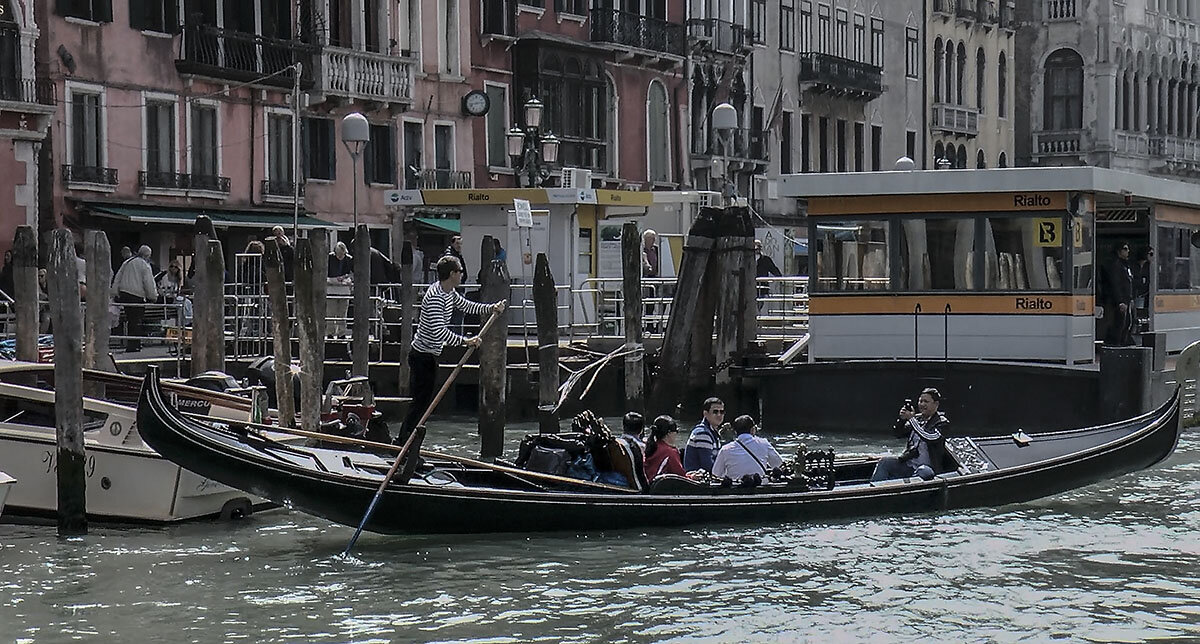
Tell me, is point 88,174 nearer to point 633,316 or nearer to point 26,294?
point 26,294

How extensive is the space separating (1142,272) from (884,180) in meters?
3.32

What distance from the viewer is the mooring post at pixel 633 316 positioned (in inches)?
789

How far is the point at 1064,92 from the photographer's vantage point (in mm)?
52719

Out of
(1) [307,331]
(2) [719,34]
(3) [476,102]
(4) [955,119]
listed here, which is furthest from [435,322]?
(4) [955,119]

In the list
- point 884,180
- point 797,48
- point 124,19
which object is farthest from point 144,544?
point 797,48

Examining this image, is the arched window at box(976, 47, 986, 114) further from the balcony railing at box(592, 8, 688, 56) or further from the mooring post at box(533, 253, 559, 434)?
the mooring post at box(533, 253, 559, 434)

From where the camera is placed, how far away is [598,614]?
11250mm

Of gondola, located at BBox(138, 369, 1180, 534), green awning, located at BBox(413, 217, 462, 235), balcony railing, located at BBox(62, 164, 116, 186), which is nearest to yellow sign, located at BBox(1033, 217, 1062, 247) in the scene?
gondola, located at BBox(138, 369, 1180, 534)

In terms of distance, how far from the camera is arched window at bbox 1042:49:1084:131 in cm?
5238

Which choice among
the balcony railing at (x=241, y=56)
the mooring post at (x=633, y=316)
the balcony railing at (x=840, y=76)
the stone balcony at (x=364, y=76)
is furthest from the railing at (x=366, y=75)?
the balcony railing at (x=840, y=76)

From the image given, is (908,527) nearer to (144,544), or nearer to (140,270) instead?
(144,544)

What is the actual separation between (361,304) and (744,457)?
715 cm

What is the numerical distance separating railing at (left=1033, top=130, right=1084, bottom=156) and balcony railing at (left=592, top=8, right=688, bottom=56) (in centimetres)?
1675

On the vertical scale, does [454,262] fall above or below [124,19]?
below
